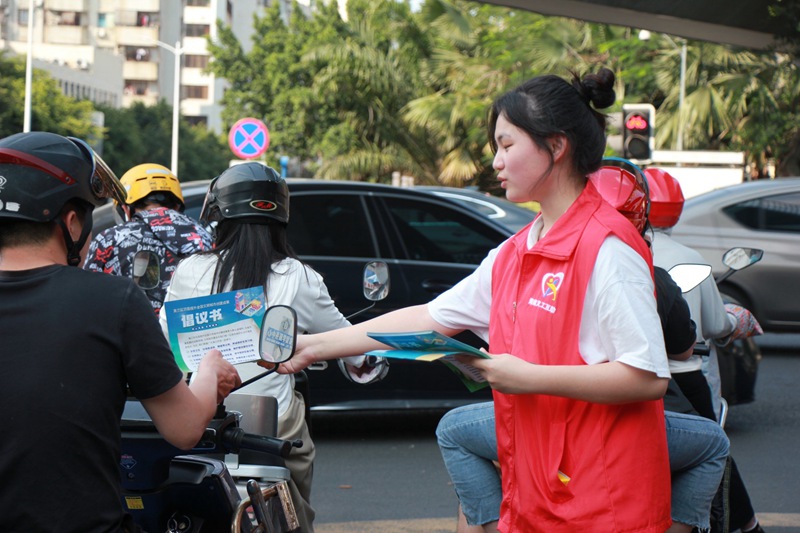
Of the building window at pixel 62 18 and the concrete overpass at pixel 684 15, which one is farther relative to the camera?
the building window at pixel 62 18

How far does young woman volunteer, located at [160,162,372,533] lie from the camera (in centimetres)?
339

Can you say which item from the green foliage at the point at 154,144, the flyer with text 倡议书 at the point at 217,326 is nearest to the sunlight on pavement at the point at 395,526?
the flyer with text 倡议书 at the point at 217,326

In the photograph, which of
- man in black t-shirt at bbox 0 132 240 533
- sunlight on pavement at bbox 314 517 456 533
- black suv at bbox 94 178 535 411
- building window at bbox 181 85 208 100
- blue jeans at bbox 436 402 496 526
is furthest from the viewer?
building window at bbox 181 85 208 100

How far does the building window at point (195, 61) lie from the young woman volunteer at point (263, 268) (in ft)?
313

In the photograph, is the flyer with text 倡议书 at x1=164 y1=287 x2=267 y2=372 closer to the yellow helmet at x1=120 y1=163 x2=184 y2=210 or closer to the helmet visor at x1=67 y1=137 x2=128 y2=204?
the helmet visor at x1=67 y1=137 x2=128 y2=204

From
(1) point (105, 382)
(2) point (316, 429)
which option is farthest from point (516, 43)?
(1) point (105, 382)

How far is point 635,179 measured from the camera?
332 centimetres

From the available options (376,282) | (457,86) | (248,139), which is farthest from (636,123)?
(457,86)

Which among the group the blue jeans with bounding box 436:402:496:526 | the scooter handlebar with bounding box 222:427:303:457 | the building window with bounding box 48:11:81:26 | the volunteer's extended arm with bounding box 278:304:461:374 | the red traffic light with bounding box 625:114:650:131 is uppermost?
the building window with bounding box 48:11:81:26

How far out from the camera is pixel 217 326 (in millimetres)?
2477

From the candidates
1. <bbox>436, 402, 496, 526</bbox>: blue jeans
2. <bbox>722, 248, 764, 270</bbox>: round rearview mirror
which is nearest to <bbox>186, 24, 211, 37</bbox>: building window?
<bbox>722, 248, 764, 270</bbox>: round rearview mirror

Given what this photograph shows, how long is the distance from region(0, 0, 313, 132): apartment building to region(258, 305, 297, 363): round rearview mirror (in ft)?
213

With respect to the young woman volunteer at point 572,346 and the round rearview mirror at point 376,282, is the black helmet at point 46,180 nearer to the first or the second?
the young woman volunteer at point 572,346

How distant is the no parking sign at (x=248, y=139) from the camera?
1633 centimetres
